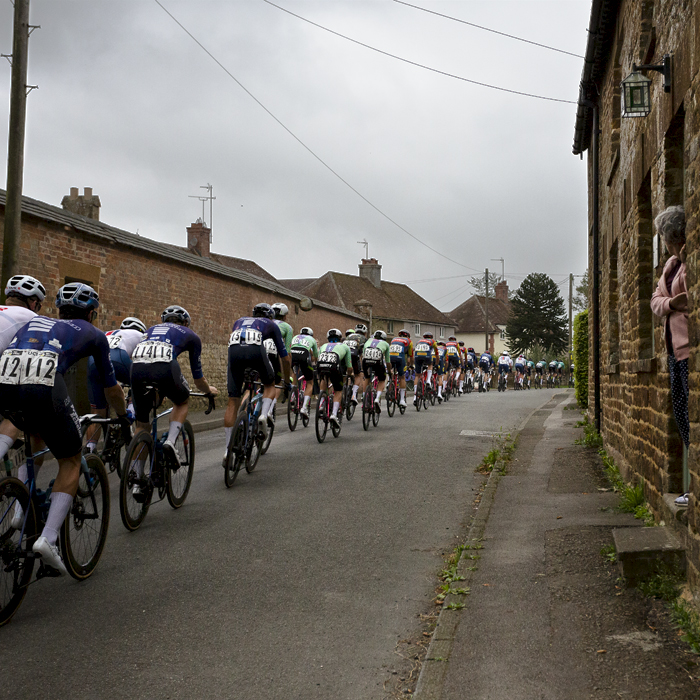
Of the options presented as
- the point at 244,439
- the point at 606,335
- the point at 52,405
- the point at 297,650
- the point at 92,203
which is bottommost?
the point at 297,650

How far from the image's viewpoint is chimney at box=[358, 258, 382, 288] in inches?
2766

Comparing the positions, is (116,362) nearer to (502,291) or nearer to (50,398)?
(50,398)

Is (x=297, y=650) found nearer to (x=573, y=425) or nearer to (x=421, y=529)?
(x=421, y=529)

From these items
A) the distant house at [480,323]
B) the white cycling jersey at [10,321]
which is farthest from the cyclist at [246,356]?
the distant house at [480,323]

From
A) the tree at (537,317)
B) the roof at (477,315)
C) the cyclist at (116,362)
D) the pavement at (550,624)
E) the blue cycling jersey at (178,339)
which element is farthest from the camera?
the roof at (477,315)

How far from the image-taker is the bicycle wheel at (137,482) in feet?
20.4

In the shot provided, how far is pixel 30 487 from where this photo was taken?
15.1ft

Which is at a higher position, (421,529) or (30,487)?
(30,487)

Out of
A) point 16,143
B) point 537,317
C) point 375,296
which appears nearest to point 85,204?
point 16,143

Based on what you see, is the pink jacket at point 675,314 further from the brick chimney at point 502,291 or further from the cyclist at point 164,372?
the brick chimney at point 502,291

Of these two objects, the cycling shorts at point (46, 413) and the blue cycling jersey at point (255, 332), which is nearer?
the cycling shorts at point (46, 413)

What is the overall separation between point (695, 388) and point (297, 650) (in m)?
2.46

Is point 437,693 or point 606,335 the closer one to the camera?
point 437,693

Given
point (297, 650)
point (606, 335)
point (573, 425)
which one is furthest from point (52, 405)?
point (573, 425)
